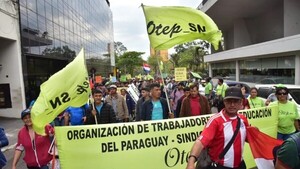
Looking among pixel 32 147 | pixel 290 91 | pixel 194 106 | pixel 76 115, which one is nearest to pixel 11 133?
pixel 76 115

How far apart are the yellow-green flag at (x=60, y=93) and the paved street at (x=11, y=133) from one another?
12.2 ft

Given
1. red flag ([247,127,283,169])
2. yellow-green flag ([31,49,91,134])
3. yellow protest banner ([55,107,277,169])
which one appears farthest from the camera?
yellow protest banner ([55,107,277,169])

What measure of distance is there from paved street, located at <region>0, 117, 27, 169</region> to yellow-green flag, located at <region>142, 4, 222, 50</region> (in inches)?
178

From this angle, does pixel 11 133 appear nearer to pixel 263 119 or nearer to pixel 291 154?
pixel 263 119

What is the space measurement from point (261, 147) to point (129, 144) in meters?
1.89

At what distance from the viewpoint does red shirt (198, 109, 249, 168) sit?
2924 millimetres

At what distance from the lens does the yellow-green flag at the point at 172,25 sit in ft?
17.9

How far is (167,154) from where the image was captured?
15.4 ft

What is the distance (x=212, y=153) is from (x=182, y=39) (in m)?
2.89

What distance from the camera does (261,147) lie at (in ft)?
11.3

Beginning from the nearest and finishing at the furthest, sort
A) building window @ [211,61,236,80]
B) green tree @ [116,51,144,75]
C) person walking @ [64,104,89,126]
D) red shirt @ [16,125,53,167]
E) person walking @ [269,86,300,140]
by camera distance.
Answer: red shirt @ [16,125,53,167], person walking @ [269,86,300,140], person walking @ [64,104,89,126], building window @ [211,61,236,80], green tree @ [116,51,144,75]

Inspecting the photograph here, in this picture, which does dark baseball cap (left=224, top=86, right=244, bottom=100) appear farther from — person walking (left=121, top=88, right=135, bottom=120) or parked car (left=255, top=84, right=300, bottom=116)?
person walking (left=121, top=88, right=135, bottom=120)

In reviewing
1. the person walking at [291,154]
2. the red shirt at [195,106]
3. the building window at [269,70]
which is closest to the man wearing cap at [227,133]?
the person walking at [291,154]

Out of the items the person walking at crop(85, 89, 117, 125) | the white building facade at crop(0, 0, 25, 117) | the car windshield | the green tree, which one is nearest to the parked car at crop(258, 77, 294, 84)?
the car windshield
